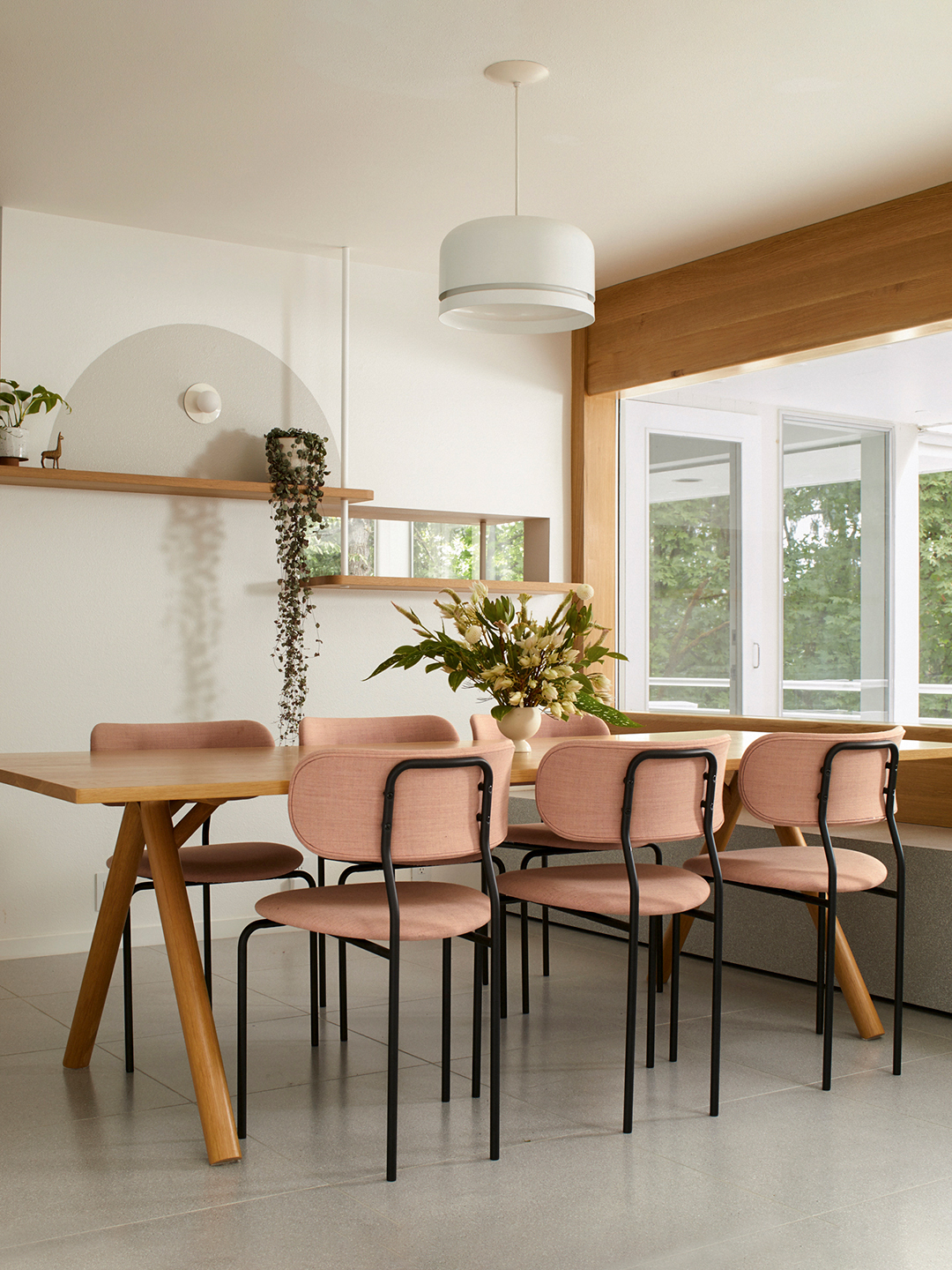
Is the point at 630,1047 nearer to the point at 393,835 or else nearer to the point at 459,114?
the point at 393,835

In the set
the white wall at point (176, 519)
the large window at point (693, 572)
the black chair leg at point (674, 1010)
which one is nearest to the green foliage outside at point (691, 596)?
the large window at point (693, 572)

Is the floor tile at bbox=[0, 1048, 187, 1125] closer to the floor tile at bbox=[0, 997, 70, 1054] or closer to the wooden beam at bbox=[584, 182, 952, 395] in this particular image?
the floor tile at bbox=[0, 997, 70, 1054]

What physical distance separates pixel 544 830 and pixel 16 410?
2.42 metres

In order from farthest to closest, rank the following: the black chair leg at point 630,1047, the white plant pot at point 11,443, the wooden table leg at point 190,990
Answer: the white plant pot at point 11,443 → the black chair leg at point 630,1047 → the wooden table leg at point 190,990

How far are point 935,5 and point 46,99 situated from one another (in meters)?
2.49

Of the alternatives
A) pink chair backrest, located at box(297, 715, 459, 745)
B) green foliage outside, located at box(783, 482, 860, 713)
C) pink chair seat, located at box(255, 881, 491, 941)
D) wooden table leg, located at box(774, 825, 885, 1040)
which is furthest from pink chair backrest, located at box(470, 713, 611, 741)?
pink chair seat, located at box(255, 881, 491, 941)

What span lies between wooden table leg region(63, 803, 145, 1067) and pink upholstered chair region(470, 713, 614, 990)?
1.06 meters

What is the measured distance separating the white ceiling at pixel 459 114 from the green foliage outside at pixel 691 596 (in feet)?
4.02

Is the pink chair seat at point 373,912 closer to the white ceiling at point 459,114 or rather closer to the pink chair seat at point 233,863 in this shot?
the pink chair seat at point 233,863

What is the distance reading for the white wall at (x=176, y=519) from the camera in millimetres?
4621

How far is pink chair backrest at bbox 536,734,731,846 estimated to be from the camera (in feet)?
9.46

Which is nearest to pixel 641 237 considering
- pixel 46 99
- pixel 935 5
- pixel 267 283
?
pixel 267 283

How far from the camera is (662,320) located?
5398mm

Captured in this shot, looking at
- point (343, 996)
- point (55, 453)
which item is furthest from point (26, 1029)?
point (55, 453)
